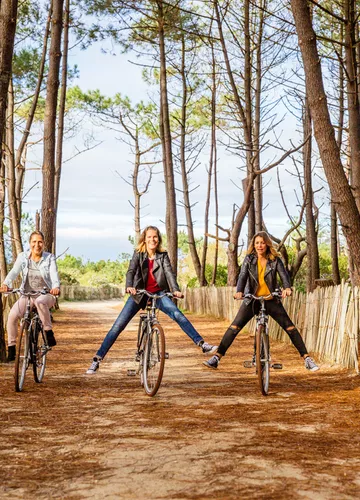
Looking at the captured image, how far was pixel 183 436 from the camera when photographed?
5539mm

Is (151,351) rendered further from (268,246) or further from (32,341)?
(268,246)

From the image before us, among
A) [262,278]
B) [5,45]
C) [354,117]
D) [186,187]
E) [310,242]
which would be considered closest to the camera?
[262,278]

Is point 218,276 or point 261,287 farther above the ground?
point 218,276

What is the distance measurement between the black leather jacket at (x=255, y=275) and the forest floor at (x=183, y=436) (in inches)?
43.5

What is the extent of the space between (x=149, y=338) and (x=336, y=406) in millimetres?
2084

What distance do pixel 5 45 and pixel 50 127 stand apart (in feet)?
25.4

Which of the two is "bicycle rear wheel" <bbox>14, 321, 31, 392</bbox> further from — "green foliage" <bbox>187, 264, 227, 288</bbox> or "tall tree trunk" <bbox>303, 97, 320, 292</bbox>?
"green foliage" <bbox>187, 264, 227, 288</bbox>

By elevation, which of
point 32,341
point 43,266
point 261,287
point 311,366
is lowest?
point 311,366

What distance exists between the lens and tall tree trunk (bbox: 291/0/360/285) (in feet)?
34.9

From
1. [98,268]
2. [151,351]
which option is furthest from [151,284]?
[98,268]

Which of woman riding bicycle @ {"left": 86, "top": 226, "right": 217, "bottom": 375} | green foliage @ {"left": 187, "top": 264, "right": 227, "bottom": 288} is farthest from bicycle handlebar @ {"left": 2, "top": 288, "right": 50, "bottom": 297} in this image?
green foliage @ {"left": 187, "top": 264, "right": 227, "bottom": 288}

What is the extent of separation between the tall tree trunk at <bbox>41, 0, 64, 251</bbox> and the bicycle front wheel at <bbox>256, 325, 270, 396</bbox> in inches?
433

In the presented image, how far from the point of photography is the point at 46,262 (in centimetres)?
916

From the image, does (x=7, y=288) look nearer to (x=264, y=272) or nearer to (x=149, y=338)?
(x=149, y=338)
